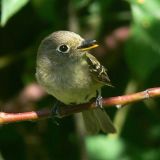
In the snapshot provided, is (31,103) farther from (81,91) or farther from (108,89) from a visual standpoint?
(81,91)

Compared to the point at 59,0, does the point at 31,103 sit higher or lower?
lower

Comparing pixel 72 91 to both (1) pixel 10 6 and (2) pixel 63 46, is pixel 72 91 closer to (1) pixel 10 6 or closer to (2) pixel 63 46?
(2) pixel 63 46

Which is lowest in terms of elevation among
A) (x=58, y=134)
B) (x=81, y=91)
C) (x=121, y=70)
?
(x=81, y=91)

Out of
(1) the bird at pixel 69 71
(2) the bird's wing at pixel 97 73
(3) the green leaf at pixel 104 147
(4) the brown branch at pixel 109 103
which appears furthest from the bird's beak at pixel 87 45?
(3) the green leaf at pixel 104 147

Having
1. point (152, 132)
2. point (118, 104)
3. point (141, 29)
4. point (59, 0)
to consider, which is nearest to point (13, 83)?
point (59, 0)

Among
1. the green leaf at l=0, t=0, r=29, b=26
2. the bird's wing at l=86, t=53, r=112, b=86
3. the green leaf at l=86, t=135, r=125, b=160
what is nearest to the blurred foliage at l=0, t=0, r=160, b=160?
the green leaf at l=86, t=135, r=125, b=160

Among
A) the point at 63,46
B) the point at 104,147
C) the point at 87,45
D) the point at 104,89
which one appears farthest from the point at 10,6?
the point at 104,89

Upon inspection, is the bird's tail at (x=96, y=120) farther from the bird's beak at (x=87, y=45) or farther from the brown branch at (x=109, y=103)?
the brown branch at (x=109, y=103)

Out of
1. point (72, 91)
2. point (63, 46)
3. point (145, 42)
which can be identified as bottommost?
point (72, 91)
